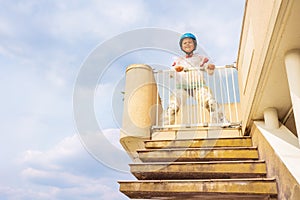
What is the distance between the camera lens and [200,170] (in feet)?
6.23

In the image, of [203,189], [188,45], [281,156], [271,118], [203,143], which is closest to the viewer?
[281,156]

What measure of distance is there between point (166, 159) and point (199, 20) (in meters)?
1.50

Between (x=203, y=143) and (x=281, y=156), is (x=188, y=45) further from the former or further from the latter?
(x=281, y=156)

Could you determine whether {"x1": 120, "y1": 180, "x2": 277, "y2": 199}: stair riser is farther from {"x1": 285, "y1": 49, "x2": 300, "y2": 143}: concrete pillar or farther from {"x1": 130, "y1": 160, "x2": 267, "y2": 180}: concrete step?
{"x1": 285, "y1": 49, "x2": 300, "y2": 143}: concrete pillar

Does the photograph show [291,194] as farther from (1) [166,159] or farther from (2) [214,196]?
(1) [166,159]

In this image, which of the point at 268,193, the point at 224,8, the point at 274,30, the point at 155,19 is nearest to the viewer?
the point at 274,30

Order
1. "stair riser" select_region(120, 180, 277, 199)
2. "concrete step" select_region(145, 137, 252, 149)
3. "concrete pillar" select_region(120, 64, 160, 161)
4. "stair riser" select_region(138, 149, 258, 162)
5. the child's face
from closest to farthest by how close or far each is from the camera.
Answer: "stair riser" select_region(120, 180, 277, 199) → "stair riser" select_region(138, 149, 258, 162) → "concrete step" select_region(145, 137, 252, 149) → "concrete pillar" select_region(120, 64, 160, 161) → the child's face

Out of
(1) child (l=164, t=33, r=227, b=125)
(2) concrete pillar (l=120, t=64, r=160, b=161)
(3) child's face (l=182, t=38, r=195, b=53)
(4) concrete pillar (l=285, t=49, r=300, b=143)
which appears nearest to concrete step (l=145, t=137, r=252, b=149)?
(2) concrete pillar (l=120, t=64, r=160, b=161)

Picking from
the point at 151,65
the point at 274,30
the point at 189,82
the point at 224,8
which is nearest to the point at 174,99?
the point at 189,82

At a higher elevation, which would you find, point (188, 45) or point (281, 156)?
point (188, 45)

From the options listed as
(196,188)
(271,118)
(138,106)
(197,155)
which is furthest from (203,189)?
(138,106)

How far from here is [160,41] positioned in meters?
2.95

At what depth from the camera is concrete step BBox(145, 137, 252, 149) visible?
228cm

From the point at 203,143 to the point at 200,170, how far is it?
48 cm
